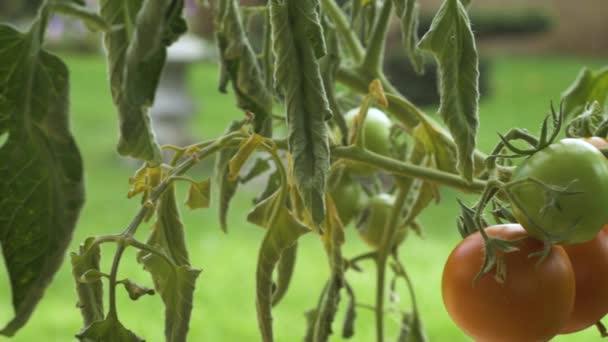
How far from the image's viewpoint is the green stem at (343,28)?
54cm

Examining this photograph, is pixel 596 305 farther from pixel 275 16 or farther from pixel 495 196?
pixel 275 16

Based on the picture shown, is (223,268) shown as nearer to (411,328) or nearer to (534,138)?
(411,328)

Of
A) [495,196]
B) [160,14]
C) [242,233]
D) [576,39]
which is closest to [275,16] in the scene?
[160,14]

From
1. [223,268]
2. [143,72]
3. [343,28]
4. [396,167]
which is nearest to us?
[143,72]

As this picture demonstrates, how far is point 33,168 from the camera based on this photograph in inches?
14.5

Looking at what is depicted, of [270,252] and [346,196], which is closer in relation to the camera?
[270,252]

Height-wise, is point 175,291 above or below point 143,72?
below

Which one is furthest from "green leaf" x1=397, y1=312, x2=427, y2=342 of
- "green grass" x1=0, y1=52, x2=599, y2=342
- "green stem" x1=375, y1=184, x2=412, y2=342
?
"green grass" x1=0, y1=52, x2=599, y2=342

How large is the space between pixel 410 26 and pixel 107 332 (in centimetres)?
22

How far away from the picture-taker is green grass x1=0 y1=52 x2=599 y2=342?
6.65ft

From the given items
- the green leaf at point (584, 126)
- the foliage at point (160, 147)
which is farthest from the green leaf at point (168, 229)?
the green leaf at point (584, 126)

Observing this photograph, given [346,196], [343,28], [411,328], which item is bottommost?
[411,328]

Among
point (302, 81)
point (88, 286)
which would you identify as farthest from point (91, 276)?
point (302, 81)

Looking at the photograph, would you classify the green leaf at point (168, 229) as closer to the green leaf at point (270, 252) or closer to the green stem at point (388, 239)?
the green leaf at point (270, 252)
